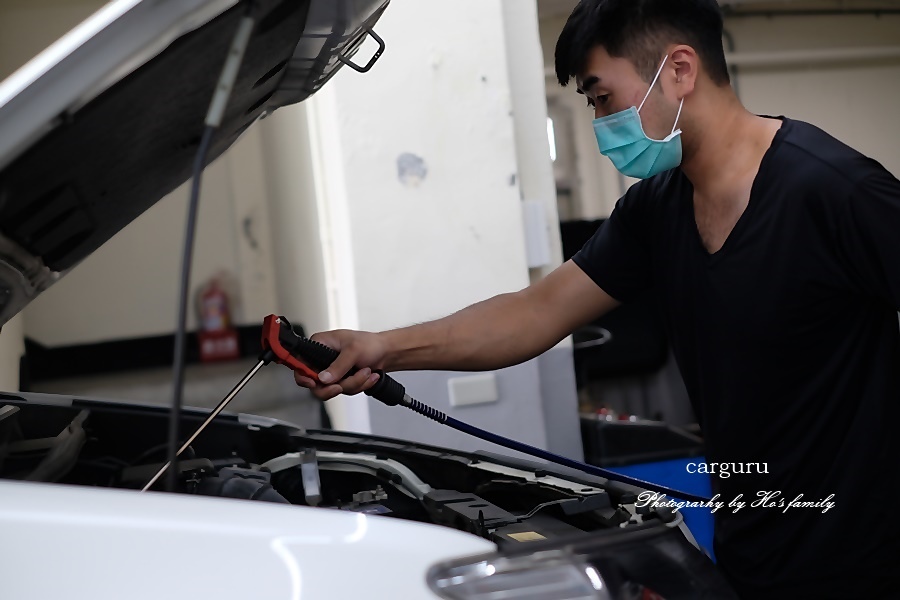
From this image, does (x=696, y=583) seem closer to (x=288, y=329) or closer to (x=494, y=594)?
(x=494, y=594)

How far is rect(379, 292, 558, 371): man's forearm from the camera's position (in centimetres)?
191

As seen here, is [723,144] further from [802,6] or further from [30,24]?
[802,6]

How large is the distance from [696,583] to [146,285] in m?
4.43

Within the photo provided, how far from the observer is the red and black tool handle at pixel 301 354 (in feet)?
5.28

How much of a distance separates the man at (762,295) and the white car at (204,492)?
0.28m

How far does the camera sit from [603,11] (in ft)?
Answer: 5.46

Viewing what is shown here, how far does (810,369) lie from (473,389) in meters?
1.55

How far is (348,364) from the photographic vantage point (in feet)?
5.65

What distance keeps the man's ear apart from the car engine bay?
708 mm

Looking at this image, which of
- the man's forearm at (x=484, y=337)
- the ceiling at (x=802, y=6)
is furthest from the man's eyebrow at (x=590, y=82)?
the ceiling at (x=802, y=6)

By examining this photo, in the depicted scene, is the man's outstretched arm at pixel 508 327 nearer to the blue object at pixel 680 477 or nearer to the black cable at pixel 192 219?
the black cable at pixel 192 219

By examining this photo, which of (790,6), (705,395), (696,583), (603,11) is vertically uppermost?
(790,6)

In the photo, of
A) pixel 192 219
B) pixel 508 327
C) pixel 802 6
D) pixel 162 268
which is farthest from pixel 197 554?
pixel 802 6

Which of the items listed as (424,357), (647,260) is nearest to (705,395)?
(647,260)
